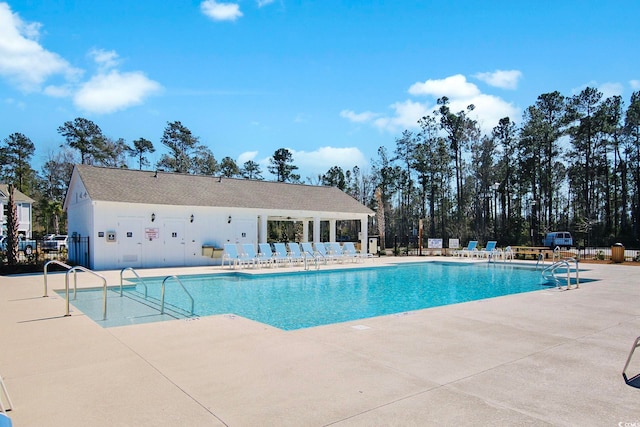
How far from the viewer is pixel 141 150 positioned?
46281mm

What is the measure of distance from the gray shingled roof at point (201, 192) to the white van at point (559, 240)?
54.6ft

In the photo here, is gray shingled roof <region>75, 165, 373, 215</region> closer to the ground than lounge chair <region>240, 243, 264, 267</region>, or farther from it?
farther from it

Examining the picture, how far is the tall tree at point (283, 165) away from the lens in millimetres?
47938

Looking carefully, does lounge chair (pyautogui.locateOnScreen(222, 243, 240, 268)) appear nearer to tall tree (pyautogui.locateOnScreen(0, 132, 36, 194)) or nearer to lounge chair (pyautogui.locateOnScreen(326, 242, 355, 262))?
lounge chair (pyautogui.locateOnScreen(326, 242, 355, 262))

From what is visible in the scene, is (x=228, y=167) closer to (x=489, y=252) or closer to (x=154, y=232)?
(x=154, y=232)

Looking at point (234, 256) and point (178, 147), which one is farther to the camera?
point (178, 147)

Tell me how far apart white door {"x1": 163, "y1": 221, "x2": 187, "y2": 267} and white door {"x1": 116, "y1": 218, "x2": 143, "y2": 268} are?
105 centimetres

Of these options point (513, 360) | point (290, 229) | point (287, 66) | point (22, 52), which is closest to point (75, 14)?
point (22, 52)

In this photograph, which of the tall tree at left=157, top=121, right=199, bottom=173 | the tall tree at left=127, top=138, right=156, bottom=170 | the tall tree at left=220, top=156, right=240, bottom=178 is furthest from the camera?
the tall tree at left=220, top=156, right=240, bottom=178

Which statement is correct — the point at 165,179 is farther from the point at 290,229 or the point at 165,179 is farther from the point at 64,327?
the point at 290,229

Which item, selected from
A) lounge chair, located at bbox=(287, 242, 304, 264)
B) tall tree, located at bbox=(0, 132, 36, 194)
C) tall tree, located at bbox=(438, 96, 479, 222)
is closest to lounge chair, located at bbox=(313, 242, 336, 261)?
lounge chair, located at bbox=(287, 242, 304, 264)

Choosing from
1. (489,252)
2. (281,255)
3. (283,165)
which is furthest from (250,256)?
(283,165)

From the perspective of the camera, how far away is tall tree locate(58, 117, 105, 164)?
A: 41281mm

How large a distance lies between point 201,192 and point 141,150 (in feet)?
100
